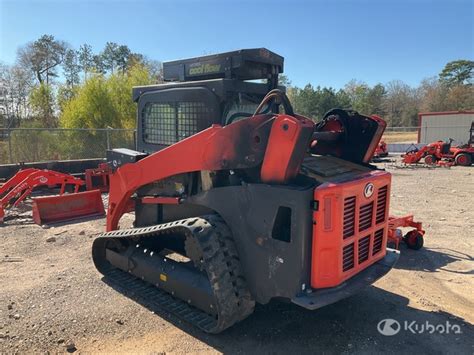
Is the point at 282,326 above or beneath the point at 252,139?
beneath

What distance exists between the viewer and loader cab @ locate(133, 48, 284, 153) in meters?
4.05

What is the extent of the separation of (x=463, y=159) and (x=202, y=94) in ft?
66.6

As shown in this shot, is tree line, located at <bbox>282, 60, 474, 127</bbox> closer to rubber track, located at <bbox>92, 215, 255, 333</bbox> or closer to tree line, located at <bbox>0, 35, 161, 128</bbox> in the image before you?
tree line, located at <bbox>0, 35, 161, 128</bbox>

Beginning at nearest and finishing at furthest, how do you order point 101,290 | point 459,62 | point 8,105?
point 101,290, point 8,105, point 459,62

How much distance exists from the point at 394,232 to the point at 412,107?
67660 millimetres

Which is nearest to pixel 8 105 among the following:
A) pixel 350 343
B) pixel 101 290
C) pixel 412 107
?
pixel 101 290

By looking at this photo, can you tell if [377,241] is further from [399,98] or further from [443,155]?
[399,98]

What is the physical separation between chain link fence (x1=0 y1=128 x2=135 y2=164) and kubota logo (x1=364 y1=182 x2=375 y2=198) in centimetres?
1325

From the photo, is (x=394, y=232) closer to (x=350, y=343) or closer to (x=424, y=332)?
(x=424, y=332)

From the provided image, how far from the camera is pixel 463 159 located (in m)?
20.5

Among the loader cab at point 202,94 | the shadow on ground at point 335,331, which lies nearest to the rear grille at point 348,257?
the shadow on ground at point 335,331

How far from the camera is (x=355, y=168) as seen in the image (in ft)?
13.6

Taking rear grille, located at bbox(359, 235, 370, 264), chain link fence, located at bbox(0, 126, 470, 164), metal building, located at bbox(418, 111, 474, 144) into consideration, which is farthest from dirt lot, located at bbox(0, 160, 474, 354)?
metal building, located at bbox(418, 111, 474, 144)

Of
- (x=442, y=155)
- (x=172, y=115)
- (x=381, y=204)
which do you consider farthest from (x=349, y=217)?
(x=442, y=155)
